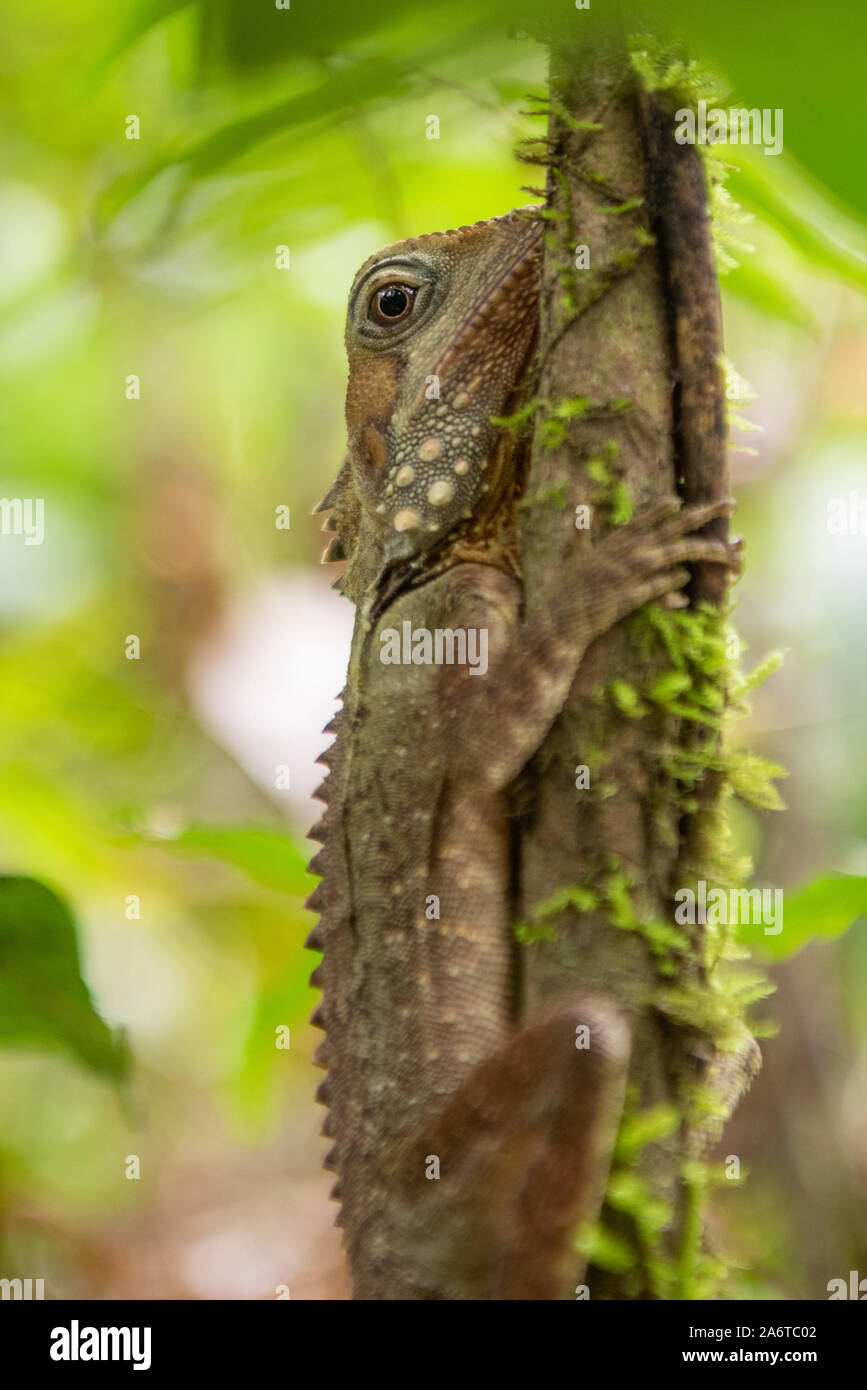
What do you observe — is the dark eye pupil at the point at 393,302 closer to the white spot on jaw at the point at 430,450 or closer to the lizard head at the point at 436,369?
the lizard head at the point at 436,369

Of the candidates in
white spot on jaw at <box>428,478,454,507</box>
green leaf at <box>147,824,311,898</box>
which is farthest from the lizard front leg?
green leaf at <box>147,824,311,898</box>

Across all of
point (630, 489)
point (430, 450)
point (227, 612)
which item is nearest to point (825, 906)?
point (630, 489)

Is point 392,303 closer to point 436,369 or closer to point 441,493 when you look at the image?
point 436,369

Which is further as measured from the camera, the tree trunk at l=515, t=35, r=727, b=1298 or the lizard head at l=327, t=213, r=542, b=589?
the lizard head at l=327, t=213, r=542, b=589

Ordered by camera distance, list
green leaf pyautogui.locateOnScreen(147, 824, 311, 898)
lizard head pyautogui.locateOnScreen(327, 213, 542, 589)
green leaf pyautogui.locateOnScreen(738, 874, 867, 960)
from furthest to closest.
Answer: green leaf pyautogui.locateOnScreen(147, 824, 311, 898) < lizard head pyautogui.locateOnScreen(327, 213, 542, 589) < green leaf pyautogui.locateOnScreen(738, 874, 867, 960)

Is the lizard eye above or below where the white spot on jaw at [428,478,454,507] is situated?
above

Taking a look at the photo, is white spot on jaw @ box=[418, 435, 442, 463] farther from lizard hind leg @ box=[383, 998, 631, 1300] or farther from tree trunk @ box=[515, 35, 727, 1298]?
lizard hind leg @ box=[383, 998, 631, 1300]

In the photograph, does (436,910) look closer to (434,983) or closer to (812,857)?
(434,983)
